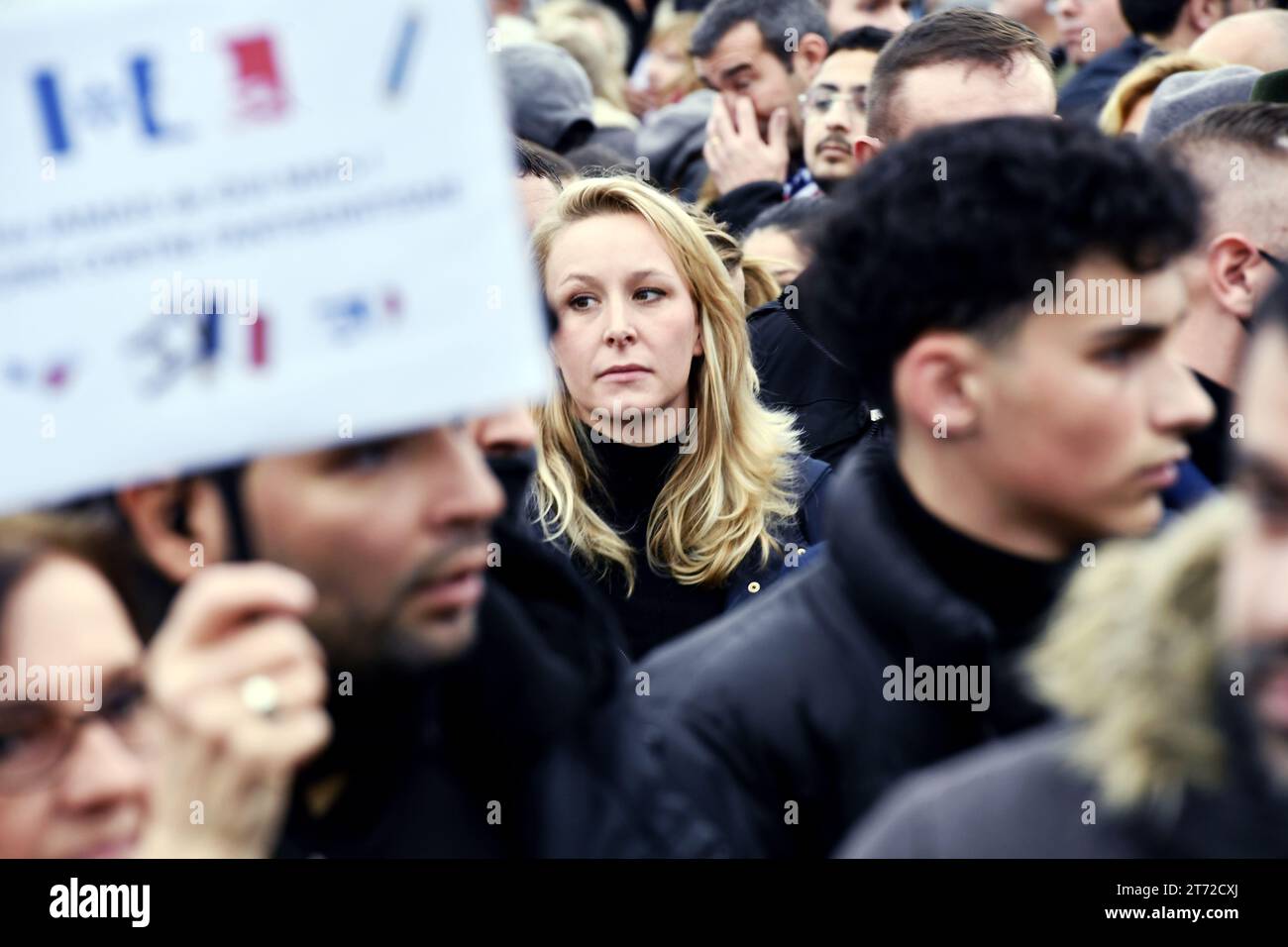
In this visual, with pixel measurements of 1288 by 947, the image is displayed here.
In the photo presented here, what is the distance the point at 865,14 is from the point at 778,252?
224cm

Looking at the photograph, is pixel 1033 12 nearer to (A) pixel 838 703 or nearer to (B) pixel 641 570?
(B) pixel 641 570

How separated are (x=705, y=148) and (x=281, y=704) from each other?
17.6 ft

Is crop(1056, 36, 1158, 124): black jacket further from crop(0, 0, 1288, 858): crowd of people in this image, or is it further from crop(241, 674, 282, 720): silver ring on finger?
crop(241, 674, 282, 720): silver ring on finger

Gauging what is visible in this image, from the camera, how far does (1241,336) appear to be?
12.7 ft

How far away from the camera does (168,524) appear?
2178 millimetres

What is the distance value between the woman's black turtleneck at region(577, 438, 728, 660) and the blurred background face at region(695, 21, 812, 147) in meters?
3.24

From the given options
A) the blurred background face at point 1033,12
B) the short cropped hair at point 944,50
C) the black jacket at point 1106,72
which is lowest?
the short cropped hair at point 944,50

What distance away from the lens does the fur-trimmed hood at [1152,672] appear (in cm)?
174

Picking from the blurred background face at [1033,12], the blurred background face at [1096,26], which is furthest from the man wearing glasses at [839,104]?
the blurred background face at [1033,12]

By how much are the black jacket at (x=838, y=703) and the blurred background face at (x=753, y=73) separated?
15.6ft

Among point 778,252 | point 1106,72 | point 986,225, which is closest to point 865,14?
point 1106,72

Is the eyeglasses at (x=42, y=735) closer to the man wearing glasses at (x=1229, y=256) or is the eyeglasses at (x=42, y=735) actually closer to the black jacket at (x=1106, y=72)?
the man wearing glasses at (x=1229, y=256)
